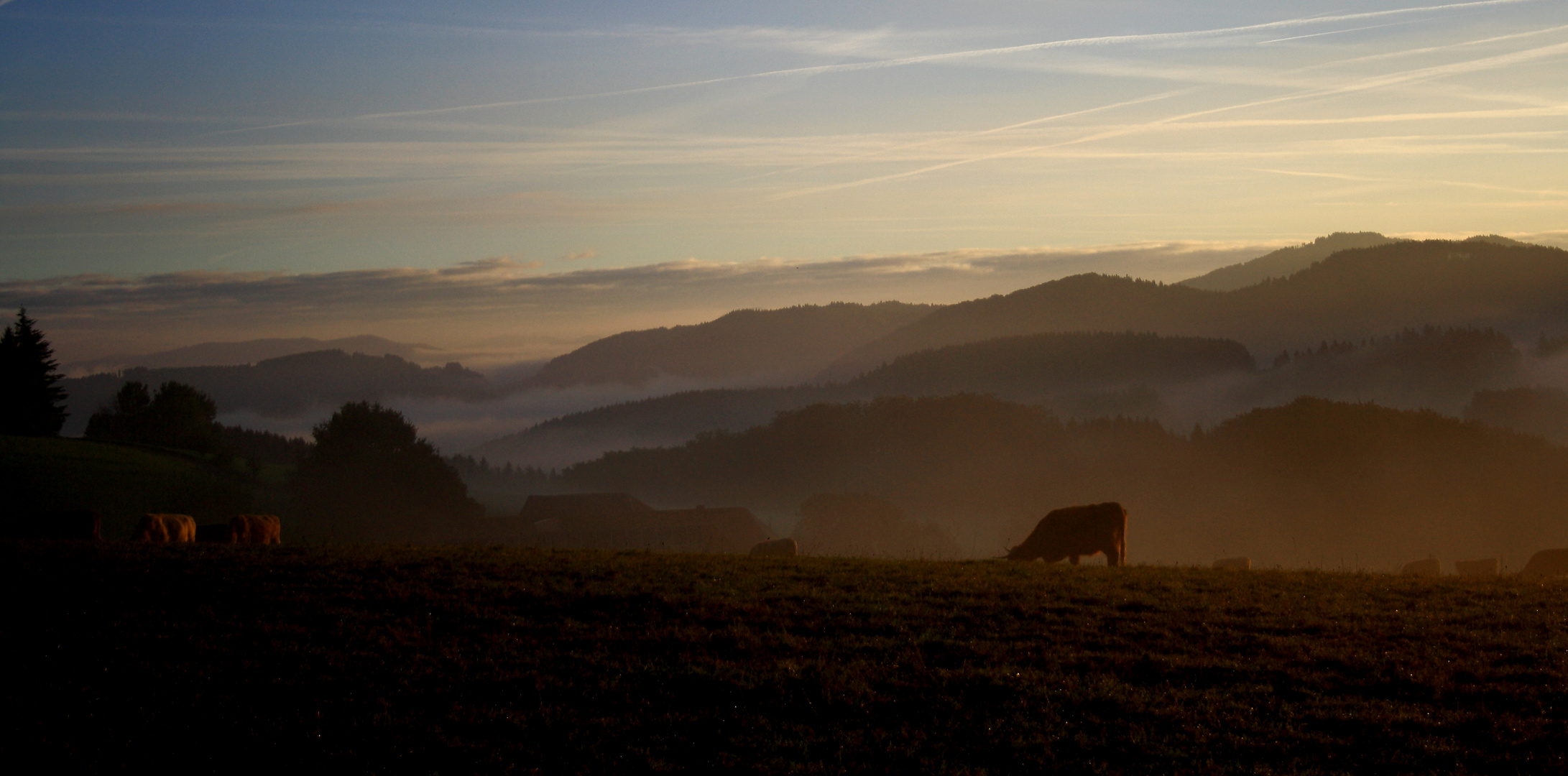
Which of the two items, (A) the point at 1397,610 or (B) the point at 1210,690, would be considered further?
(A) the point at 1397,610

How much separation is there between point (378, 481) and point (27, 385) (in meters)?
29.5

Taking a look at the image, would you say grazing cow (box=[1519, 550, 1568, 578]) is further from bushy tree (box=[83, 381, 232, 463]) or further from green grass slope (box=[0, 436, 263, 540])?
bushy tree (box=[83, 381, 232, 463])

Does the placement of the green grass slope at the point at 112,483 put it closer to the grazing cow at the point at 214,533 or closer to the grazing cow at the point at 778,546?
the grazing cow at the point at 214,533

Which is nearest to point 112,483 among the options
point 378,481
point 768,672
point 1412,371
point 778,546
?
point 378,481

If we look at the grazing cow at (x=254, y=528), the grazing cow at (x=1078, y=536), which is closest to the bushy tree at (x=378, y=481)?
the grazing cow at (x=254, y=528)

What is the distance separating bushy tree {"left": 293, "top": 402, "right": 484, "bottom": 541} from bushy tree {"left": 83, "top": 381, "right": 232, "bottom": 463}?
41.9ft

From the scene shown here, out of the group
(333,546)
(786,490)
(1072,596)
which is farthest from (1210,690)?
(786,490)

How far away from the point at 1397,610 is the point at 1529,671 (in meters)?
4.06

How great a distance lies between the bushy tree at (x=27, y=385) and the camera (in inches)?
3349

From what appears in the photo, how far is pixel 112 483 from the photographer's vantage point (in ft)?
218

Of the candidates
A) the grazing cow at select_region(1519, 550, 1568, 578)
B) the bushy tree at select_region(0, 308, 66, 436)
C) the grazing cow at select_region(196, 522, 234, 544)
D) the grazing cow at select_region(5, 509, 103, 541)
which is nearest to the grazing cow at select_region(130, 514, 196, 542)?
the grazing cow at select_region(196, 522, 234, 544)

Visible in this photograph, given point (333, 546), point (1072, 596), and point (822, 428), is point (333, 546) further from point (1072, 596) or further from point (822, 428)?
point (822, 428)

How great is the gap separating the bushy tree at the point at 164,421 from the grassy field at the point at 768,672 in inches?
3324

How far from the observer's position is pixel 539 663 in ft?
45.3
